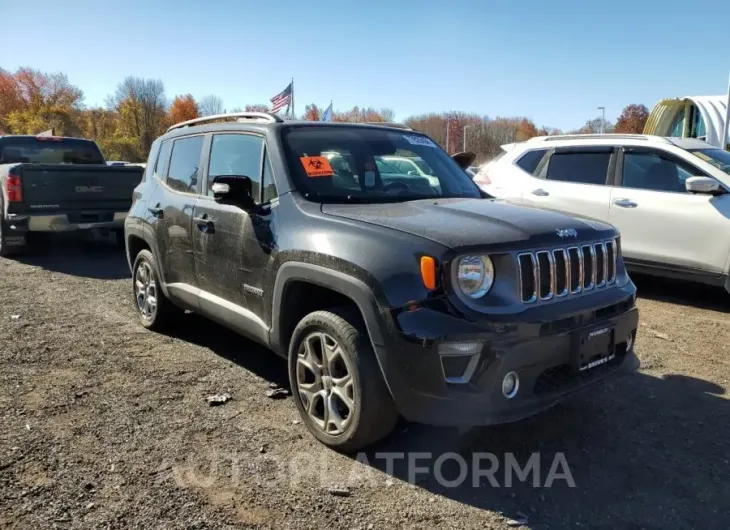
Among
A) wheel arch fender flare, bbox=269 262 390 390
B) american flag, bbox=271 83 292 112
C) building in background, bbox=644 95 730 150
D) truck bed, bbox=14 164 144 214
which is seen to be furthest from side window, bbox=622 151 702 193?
building in background, bbox=644 95 730 150

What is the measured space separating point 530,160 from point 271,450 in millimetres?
5958

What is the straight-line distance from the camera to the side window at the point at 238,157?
4094 millimetres

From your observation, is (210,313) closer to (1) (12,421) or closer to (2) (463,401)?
(1) (12,421)

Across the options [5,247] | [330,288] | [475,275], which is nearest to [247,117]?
[330,288]

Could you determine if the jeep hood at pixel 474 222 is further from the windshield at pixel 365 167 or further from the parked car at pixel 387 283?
the windshield at pixel 365 167

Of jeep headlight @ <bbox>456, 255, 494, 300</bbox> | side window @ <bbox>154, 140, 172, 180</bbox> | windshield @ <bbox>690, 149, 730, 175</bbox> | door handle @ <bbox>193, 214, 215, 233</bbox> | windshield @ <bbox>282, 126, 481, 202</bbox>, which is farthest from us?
windshield @ <bbox>690, 149, 730, 175</bbox>

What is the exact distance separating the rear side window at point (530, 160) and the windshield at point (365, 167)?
3562 millimetres

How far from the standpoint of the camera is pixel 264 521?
2.75 m

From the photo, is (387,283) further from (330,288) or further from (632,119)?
(632,119)

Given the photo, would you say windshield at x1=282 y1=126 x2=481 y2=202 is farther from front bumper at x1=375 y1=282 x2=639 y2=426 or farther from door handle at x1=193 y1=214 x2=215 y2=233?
front bumper at x1=375 y1=282 x2=639 y2=426

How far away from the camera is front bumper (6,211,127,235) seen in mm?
8703

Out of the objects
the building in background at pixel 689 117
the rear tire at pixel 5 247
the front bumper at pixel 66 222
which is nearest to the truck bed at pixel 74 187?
the front bumper at pixel 66 222

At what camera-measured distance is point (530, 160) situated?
8078 millimetres

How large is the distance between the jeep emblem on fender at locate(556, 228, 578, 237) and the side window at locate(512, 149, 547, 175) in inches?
192
